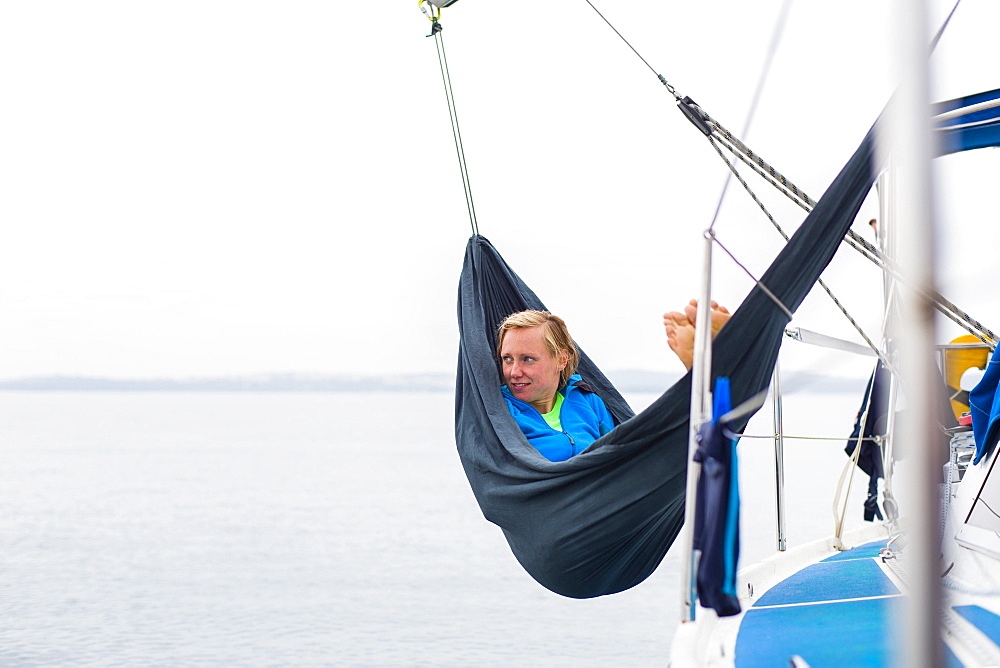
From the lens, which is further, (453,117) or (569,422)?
(453,117)

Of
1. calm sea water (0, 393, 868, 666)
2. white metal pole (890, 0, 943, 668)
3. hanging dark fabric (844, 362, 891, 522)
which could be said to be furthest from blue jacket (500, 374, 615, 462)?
calm sea water (0, 393, 868, 666)

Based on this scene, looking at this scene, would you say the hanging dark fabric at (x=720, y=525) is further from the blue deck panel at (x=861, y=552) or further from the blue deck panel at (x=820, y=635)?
the blue deck panel at (x=861, y=552)

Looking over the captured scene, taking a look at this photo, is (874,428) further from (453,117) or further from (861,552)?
(453,117)

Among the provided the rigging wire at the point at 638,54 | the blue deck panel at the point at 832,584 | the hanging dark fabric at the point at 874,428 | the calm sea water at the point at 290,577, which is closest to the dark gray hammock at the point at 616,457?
the blue deck panel at the point at 832,584

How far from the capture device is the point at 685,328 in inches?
76.2

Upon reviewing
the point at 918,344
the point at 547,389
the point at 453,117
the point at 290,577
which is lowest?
the point at 290,577

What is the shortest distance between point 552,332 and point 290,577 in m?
6.99

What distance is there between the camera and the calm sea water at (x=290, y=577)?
689 centimetres

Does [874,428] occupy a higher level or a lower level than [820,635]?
higher

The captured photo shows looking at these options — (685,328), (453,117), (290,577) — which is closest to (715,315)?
(685,328)

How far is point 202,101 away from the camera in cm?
2322

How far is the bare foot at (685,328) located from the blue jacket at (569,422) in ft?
2.05

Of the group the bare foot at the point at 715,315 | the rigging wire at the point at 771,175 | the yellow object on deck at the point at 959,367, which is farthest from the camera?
the yellow object on deck at the point at 959,367

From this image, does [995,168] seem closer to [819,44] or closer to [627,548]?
[819,44]
